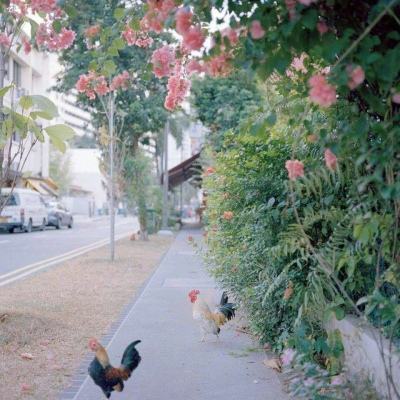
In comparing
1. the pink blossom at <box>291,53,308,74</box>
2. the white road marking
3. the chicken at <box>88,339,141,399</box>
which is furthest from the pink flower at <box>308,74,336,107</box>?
the white road marking

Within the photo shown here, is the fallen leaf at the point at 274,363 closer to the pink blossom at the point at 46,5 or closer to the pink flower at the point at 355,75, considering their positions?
the pink flower at the point at 355,75

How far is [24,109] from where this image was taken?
6.60 metres

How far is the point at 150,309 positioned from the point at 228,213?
2.89 m

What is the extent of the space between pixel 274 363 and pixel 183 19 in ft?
11.2

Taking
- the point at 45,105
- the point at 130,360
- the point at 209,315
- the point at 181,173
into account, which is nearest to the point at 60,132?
the point at 45,105

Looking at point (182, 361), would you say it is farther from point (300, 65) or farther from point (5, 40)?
point (5, 40)

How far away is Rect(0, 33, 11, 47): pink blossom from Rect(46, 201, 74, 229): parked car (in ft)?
90.8

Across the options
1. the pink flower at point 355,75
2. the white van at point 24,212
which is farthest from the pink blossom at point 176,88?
the white van at point 24,212

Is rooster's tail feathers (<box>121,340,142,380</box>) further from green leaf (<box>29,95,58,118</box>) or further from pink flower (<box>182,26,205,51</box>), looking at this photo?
green leaf (<box>29,95,58,118</box>)

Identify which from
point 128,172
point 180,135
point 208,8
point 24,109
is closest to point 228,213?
point 24,109

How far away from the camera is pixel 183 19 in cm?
344

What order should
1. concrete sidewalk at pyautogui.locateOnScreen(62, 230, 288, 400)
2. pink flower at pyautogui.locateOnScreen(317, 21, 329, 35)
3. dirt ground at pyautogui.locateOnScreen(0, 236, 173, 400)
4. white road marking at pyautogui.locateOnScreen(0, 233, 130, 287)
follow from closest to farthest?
pink flower at pyautogui.locateOnScreen(317, 21, 329, 35) < concrete sidewalk at pyautogui.locateOnScreen(62, 230, 288, 400) < dirt ground at pyautogui.locateOnScreen(0, 236, 173, 400) < white road marking at pyautogui.locateOnScreen(0, 233, 130, 287)

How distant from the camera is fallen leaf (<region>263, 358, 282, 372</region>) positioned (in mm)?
5711

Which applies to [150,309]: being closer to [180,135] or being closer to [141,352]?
[141,352]
